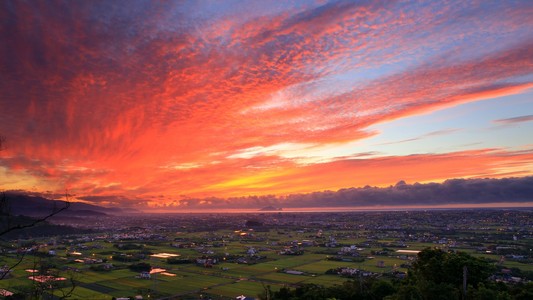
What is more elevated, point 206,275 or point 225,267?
point 206,275

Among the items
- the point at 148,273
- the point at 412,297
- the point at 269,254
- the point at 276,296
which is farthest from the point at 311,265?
the point at 412,297

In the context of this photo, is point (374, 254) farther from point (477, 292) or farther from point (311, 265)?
point (477, 292)

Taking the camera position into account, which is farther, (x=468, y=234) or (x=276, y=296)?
(x=468, y=234)

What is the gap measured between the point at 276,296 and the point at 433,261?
16.6 metres

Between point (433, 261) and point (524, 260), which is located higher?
point (433, 261)

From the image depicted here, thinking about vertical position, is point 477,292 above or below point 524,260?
above

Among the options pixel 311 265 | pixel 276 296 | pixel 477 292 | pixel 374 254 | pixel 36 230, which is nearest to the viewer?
pixel 477 292

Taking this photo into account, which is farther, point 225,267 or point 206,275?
point 225,267

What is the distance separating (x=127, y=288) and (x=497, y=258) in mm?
86880

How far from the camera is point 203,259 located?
86875 millimetres

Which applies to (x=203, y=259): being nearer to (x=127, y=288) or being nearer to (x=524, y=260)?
(x=127, y=288)

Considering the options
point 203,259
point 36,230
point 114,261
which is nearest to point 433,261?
point 203,259

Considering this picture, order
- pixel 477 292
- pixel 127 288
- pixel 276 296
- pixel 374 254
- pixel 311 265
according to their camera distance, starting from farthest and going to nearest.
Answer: pixel 374 254, pixel 311 265, pixel 127 288, pixel 276 296, pixel 477 292

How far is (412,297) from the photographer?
26297mm
